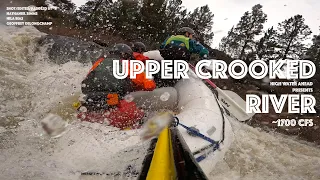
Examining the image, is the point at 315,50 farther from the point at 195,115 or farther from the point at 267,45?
the point at 195,115

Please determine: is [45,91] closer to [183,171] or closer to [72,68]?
[72,68]

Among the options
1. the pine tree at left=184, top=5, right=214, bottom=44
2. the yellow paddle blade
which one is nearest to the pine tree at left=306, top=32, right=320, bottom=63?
the pine tree at left=184, top=5, right=214, bottom=44

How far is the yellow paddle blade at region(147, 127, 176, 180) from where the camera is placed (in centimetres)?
222

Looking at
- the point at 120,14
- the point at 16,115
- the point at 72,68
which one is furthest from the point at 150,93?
the point at 120,14

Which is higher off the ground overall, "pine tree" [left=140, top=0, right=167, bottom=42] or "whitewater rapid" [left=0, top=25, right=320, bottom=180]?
"pine tree" [left=140, top=0, right=167, bottom=42]

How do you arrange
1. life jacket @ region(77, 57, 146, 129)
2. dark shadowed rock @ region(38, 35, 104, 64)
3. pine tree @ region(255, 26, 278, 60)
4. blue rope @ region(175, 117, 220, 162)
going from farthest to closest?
1. pine tree @ region(255, 26, 278, 60)
2. dark shadowed rock @ region(38, 35, 104, 64)
3. life jacket @ region(77, 57, 146, 129)
4. blue rope @ region(175, 117, 220, 162)

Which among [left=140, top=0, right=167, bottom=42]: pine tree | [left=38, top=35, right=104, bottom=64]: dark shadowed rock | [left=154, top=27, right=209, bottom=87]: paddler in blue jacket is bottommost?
[left=154, top=27, right=209, bottom=87]: paddler in blue jacket

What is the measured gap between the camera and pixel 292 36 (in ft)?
64.0

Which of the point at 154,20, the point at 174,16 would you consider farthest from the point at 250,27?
the point at 154,20

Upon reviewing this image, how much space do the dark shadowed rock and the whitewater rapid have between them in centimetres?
150

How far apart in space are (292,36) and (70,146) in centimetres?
1898

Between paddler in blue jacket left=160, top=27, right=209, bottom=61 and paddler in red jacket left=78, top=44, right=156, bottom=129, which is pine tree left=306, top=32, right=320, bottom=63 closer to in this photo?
paddler in blue jacket left=160, top=27, right=209, bottom=61

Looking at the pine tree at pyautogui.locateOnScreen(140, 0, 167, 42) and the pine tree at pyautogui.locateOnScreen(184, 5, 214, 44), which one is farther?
the pine tree at pyautogui.locateOnScreen(184, 5, 214, 44)

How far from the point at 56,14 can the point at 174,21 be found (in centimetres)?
546
